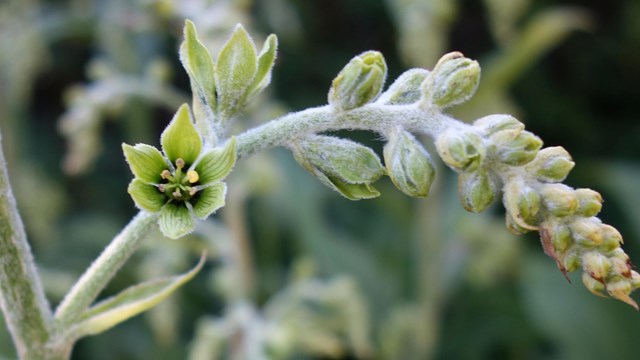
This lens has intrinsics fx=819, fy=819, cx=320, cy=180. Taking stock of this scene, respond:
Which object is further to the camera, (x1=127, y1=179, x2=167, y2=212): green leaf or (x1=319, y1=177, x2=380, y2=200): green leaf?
(x1=319, y1=177, x2=380, y2=200): green leaf

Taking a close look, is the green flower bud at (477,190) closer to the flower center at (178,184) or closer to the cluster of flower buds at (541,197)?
the cluster of flower buds at (541,197)

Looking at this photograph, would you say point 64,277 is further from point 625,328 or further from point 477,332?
point 625,328

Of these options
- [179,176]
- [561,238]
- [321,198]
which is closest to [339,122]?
[179,176]

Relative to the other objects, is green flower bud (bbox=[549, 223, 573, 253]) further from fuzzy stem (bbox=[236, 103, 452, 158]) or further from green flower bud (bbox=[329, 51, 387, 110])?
green flower bud (bbox=[329, 51, 387, 110])

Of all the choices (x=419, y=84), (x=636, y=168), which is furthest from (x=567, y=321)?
(x=419, y=84)

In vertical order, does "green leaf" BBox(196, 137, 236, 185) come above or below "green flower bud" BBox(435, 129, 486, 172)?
below

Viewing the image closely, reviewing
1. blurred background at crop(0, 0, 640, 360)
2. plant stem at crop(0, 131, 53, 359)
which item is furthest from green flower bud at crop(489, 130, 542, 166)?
blurred background at crop(0, 0, 640, 360)
